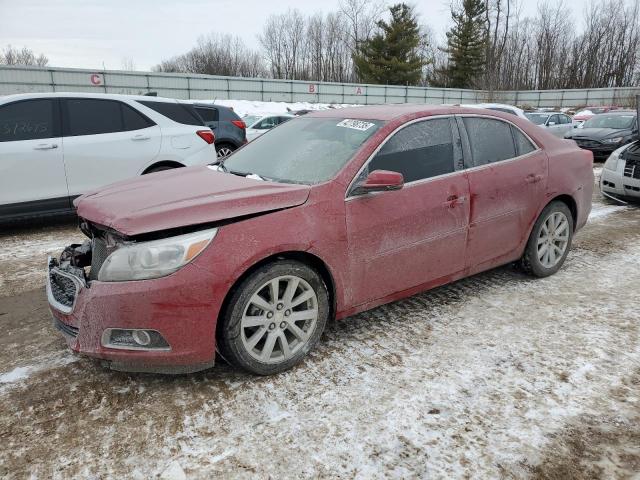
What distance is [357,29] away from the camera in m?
63.5

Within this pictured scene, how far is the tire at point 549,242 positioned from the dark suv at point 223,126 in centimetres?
Result: 694

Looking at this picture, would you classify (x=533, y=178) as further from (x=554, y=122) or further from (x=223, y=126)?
(x=554, y=122)

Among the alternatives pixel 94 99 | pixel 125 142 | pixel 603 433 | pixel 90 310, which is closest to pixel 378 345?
pixel 603 433

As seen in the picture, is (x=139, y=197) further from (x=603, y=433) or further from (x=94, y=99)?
(x=94, y=99)

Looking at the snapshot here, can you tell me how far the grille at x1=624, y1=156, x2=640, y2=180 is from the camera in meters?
7.41

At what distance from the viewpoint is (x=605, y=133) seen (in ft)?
46.5

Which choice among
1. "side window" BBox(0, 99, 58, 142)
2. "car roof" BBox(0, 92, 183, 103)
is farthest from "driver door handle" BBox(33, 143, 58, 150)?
"car roof" BBox(0, 92, 183, 103)

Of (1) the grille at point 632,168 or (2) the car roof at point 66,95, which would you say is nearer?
(2) the car roof at point 66,95

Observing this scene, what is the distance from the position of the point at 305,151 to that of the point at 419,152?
0.81m

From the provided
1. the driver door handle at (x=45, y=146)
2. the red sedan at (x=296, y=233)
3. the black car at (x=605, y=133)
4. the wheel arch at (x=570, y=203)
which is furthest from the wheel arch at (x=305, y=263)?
the black car at (x=605, y=133)

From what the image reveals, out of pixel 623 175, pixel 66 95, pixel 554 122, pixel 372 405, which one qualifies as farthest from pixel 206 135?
pixel 554 122

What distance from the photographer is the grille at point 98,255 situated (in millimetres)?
2725

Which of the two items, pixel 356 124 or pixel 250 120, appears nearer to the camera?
pixel 356 124

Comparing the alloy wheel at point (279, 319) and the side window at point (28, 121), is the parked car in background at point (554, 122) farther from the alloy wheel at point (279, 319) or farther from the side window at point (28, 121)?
the alloy wheel at point (279, 319)
